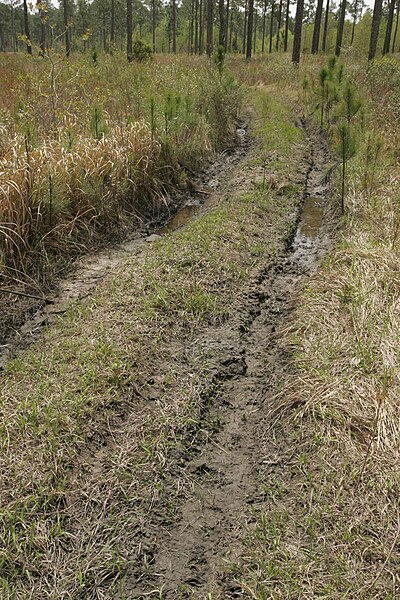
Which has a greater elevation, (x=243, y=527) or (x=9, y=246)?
(x=9, y=246)

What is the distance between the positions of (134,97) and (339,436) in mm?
7379

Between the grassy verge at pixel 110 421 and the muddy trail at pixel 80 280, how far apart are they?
0.59 feet

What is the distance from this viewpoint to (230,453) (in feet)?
9.16

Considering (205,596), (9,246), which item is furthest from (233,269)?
(205,596)

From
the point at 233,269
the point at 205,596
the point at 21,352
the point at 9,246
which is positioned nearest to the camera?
the point at 205,596

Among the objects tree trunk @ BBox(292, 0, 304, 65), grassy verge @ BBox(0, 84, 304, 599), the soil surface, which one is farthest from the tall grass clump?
tree trunk @ BBox(292, 0, 304, 65)

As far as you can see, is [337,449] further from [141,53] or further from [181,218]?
[141,53]

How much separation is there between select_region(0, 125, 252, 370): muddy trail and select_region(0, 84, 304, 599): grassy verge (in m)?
0.18

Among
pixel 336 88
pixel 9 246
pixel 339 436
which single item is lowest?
pixel 339 436

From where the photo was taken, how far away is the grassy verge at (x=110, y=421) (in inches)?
85.4

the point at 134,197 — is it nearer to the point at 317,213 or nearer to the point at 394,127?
→ the point at 317,213

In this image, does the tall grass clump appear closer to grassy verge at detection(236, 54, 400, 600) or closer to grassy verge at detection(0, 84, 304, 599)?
grassy verge at detection(0, 84, 304, 599)

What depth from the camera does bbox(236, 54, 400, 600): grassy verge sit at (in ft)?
6.85

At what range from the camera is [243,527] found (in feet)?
7.66
